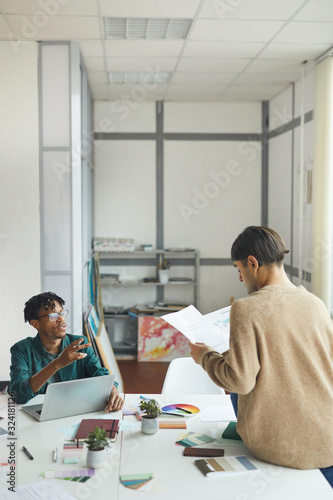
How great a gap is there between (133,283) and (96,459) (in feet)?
15.6

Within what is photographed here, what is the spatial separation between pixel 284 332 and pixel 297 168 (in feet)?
13.8

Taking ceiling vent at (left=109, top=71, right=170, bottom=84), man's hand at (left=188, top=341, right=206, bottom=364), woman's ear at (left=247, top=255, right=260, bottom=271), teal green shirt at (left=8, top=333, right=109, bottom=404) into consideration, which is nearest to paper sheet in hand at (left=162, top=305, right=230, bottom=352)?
man's hand at (left=188, top=341, right=206, bottom=364)

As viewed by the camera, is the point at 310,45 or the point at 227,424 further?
the point at 310,45

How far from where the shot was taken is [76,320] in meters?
4.49

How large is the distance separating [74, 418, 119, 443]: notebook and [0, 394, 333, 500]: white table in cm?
4

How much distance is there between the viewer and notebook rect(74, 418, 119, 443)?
7.13 ft

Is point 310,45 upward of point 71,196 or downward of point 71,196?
upward

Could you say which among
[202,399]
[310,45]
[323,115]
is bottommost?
[202,399]

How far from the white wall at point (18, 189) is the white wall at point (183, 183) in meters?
2.39

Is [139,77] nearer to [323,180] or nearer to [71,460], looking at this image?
[323,180]

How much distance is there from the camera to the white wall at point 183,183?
22.3 feet

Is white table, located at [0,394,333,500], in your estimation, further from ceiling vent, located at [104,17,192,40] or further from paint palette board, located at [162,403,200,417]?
ceiling vent, located at [104,17,192,40]

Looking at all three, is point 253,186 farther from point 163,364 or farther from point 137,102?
point 163,364

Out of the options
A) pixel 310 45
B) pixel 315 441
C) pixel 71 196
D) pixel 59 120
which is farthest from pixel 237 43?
pixel 315 441
